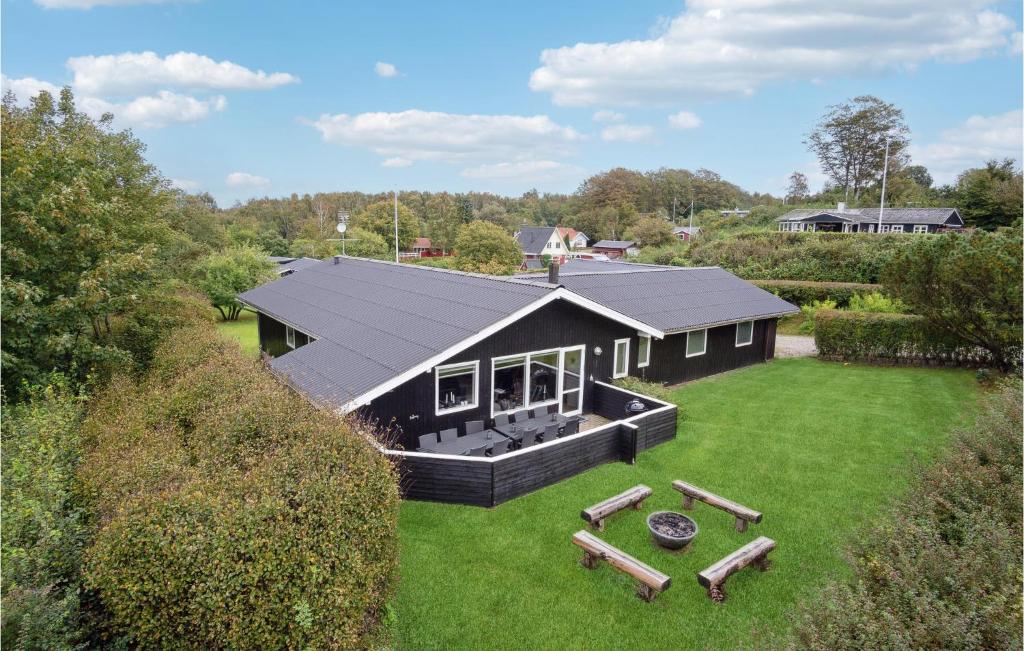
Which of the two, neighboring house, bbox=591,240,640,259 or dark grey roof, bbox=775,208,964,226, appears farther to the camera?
neighboring house, bbox=591,240,640,259

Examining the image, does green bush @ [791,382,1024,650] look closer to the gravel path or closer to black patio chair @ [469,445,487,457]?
black patio chair @ [469,445,487,457]

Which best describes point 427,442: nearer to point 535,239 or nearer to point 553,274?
point 553,274

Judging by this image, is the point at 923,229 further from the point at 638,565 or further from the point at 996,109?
the point at 638,565

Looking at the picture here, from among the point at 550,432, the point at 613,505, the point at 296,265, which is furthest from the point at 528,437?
the point at 296,265

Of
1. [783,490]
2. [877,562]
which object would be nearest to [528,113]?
[783,490]

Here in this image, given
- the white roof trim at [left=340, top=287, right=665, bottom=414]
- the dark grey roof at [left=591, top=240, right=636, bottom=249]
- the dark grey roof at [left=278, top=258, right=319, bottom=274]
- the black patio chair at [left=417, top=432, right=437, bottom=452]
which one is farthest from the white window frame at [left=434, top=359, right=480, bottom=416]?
the dark grey roof at [left=591, top=240, right=636, bottom=249]
